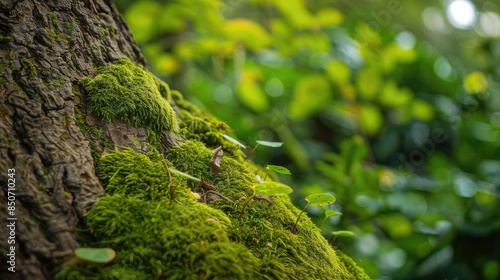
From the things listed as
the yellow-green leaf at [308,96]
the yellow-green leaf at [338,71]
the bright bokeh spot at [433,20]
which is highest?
the bright bokeh spot at [433,20]

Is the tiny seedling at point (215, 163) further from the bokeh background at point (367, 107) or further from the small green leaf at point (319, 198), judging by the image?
the bokeh background at point (367, 107)

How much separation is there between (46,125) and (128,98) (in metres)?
0.24

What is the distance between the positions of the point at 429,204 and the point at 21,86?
2456mm

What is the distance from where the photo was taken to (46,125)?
0.97m

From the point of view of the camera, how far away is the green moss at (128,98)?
1.11 metres

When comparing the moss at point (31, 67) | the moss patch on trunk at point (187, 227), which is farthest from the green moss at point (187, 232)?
the moss at point (31, 67)

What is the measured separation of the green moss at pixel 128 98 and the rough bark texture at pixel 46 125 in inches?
1.2

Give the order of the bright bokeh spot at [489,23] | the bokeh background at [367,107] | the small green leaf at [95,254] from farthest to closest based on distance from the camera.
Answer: the bright bokeh spot at [489,23] < the bokeh background at [367,107] < the small green leaf at [95,254]

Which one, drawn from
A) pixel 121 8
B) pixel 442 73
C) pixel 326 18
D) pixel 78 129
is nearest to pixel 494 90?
pixel 442 73

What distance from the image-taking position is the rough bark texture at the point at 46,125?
2.67 feet

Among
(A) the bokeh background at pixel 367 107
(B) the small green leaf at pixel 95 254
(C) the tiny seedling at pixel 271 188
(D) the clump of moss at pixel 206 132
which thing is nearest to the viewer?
(B) the small green leaf at pixel 95 254

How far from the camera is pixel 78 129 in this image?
3.39 feet

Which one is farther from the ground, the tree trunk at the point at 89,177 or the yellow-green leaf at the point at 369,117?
the tree trunk at the point at 89,177

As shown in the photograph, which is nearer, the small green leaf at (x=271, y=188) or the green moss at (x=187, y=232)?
the green moss at (x=187, y=232)
